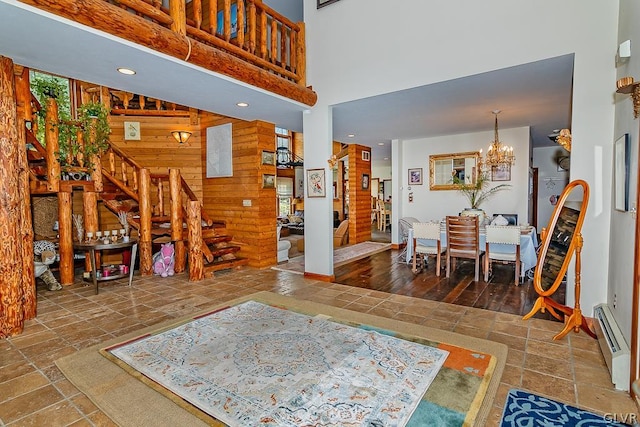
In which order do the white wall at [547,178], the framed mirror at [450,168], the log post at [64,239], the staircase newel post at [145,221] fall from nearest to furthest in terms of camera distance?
the log post at [64,239], the staircase newel post at [145,221], the framed mirror at [450,168], the white wall at [547,178]

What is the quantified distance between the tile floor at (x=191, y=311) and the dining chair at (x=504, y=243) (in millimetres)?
1491

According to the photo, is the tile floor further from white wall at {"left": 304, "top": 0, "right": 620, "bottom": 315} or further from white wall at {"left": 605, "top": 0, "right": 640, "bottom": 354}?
white wall at {"left": 304, "top": 0, "right": 620, "bottom": 315}

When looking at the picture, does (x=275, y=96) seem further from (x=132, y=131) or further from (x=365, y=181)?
(x=365, y=181)

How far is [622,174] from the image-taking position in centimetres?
247

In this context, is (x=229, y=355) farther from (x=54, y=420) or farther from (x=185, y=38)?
(x=185, y=38)

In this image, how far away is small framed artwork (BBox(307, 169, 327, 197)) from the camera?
16.4 ft

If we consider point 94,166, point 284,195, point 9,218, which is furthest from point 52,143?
A: point 284,195

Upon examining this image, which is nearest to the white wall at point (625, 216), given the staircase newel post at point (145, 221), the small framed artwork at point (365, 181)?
the staircase newel post at point (145, 221)

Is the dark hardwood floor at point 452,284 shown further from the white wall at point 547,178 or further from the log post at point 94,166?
the white wall at point 547,178

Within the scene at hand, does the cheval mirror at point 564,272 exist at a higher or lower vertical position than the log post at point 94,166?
lower

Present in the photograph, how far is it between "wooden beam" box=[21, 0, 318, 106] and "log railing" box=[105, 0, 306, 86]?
13 centimetres

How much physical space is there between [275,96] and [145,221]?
291 cm

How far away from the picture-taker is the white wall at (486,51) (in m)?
3.01

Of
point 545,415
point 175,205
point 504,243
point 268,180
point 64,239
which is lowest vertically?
point 545,415
